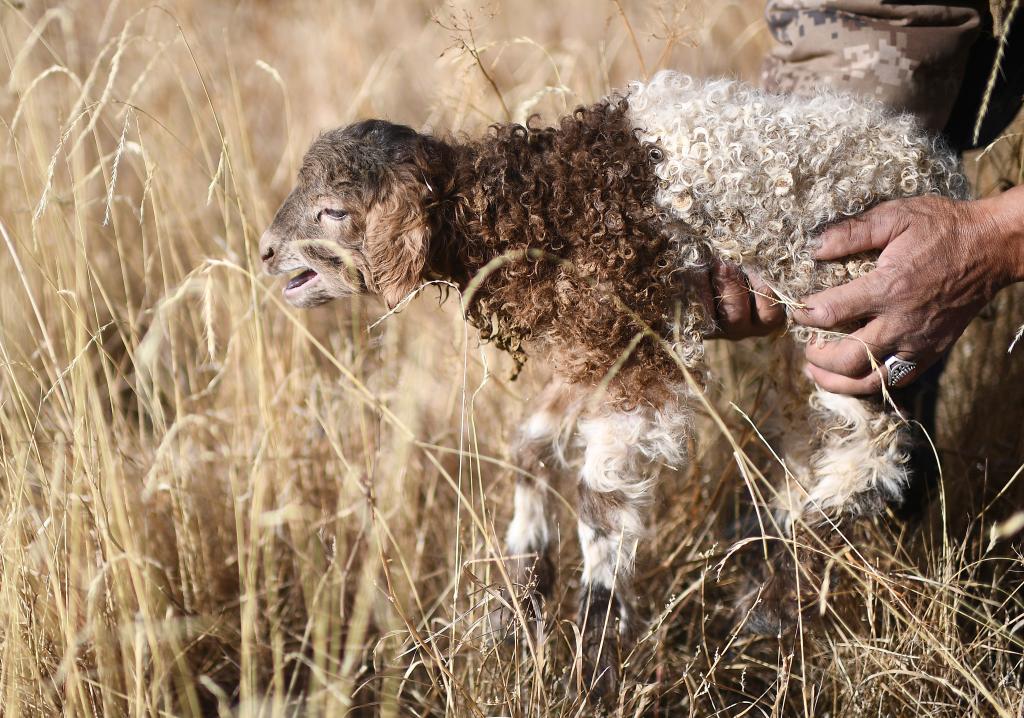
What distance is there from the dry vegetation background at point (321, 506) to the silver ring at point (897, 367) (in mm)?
493

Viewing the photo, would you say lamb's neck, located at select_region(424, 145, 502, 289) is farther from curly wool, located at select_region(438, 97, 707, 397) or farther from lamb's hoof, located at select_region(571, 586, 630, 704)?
lamb's hoof, located at select_region(571, 586, 630, 704)

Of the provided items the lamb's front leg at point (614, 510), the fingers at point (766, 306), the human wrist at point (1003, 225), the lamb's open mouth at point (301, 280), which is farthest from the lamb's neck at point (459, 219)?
the human wrist at point (1003, 225)

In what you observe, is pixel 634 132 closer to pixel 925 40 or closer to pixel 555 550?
pixel 925 40

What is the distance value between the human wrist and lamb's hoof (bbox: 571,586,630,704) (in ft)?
4.88

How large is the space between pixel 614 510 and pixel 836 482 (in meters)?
0.72

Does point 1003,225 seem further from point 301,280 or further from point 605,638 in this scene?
point 301,280

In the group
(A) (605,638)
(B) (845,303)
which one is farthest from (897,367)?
(A) (605,638)

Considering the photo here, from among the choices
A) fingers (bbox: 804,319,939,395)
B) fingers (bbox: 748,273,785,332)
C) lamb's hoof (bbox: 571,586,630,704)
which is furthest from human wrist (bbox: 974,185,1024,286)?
lamb's hoof (bbox: 571,586,630,704)

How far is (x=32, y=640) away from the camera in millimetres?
2215

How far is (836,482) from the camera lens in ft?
8.76

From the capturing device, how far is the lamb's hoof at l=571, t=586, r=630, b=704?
8.66ft

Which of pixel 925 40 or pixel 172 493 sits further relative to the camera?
pixel 172 493

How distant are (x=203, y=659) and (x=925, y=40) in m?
2.98

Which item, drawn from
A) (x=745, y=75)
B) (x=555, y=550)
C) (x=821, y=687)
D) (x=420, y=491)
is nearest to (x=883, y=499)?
(x=821, y=687)
